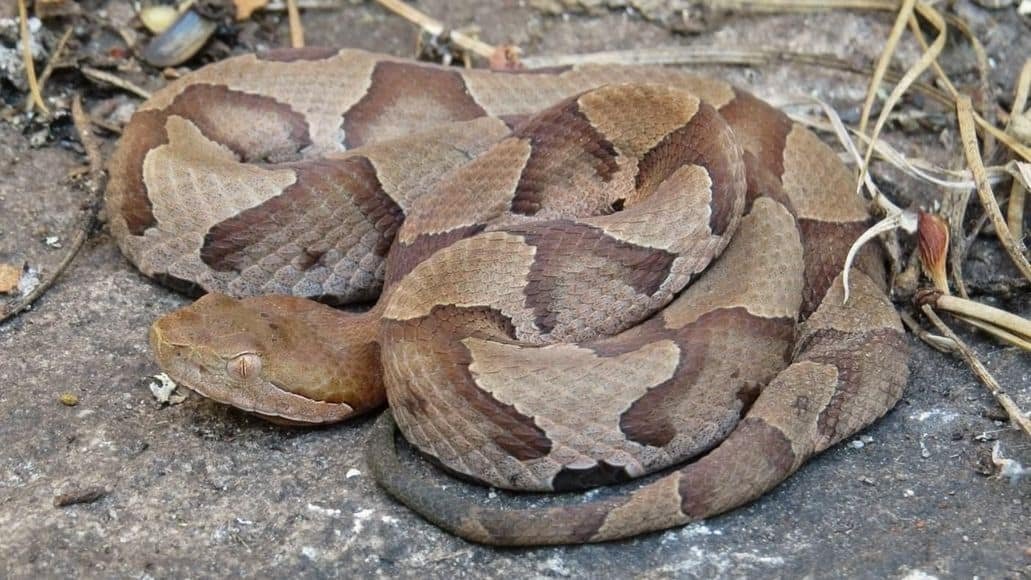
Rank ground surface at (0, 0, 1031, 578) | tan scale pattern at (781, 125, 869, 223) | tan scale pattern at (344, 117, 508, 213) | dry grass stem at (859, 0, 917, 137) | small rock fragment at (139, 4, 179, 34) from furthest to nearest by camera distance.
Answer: small rock fragment at (139, 4, 179, 34)
dry grass stem at (859, 0, 917, 137)
tan scale pattern at (344, 117, 508, 213)
tan scale pattern at (781, 125, 869, 223)
ground surface at (0, 0, 1031, 578)

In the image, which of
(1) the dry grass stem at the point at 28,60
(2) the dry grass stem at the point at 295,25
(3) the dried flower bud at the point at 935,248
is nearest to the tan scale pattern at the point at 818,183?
(3) the dried flower bud at the point at 935,248

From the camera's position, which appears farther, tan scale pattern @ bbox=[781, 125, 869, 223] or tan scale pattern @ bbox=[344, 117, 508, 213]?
tan scale pattern @ bbox=[344, 117, 508, 213]

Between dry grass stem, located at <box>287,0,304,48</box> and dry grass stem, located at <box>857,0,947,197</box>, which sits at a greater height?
dry grass stem, located at <box>857,0,947,197</box>

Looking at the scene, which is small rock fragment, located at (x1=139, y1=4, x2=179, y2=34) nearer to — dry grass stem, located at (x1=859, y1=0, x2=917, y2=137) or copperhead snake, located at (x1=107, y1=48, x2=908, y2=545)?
copperhead snake, located at (x1=107, y1=48, x2=908, y2=545)

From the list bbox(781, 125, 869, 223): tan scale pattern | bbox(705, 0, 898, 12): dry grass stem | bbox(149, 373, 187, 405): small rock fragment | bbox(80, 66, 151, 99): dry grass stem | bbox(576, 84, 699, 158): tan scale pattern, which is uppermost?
bbox(576, 84, 699, 158): tan scale pattern

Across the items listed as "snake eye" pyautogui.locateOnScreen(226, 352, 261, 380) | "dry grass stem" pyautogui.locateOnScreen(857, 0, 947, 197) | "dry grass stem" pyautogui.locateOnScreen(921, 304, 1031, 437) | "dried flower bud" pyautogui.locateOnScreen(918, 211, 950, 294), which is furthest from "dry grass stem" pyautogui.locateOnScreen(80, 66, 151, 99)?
"dry grass stem" pyautogui.locateOnScreen(921, 304, 1031, 437)

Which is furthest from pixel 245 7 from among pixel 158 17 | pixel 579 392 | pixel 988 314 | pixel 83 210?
pixel 988 314
